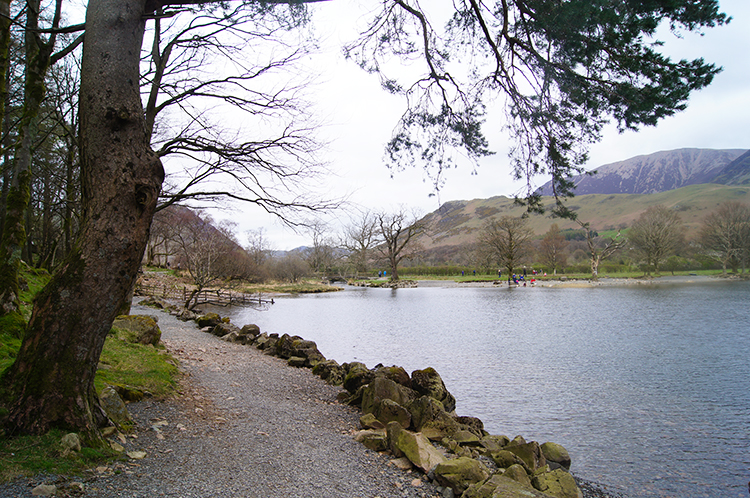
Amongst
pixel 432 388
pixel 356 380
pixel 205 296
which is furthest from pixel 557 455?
pixel 205 296

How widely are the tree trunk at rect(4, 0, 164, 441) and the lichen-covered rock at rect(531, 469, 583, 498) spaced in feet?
14.3

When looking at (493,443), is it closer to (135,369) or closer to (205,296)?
(135,369)

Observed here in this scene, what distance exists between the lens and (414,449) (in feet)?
14.2

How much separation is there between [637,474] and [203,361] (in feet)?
25.7

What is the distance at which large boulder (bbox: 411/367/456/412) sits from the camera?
283 inches

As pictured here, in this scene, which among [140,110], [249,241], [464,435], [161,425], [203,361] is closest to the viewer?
[140,110]

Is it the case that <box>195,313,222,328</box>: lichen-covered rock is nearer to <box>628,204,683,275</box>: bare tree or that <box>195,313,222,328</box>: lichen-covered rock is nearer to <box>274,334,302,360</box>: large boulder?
<box>274,334,302,360</box>: large boulder

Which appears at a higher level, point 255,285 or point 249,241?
point 249,241

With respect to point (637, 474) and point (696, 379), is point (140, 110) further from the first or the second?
point (696, 379)

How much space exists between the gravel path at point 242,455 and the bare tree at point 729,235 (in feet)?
185

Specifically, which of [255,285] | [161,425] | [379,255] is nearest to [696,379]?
[161,425]

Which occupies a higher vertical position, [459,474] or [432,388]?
[459,474]

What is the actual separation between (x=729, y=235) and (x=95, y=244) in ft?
197

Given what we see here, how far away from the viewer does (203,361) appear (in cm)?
825
